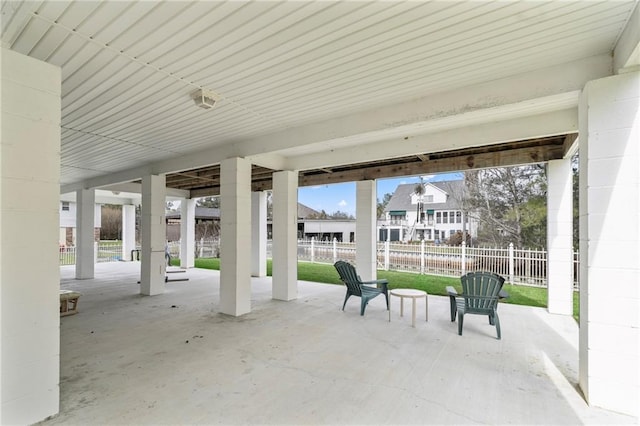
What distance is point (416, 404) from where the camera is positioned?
2.53 metres

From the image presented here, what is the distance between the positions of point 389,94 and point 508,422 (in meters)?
3.27

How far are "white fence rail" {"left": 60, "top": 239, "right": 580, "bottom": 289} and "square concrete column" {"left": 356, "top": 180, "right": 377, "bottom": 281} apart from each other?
12.2 ft

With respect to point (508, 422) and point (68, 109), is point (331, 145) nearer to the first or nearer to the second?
point (68, 109)

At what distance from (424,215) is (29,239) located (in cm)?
2359

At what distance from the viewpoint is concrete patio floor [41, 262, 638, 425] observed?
241 centimetres

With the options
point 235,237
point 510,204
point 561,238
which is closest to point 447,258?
point 561,238

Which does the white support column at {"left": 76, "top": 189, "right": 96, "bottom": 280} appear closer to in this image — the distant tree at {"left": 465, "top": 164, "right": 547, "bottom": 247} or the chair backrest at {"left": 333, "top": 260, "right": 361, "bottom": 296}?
the chair backrest at {"left": 333, "top": 260, "right": 361, "bottom": 296}

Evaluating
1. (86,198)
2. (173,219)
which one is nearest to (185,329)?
(86,198)

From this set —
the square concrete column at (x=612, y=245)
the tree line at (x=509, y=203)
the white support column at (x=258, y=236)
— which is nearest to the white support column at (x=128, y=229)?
the white support column at (x=258, y=236)

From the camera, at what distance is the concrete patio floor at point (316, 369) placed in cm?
241

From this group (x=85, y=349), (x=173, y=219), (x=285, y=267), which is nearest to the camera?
(x=85, y=349)

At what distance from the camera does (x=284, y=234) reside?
21.4 feet

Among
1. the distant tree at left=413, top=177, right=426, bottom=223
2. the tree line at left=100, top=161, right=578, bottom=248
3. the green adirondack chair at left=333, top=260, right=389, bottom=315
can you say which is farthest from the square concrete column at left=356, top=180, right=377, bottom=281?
the distant tree at left=413, top=177, right=426, bottom=223

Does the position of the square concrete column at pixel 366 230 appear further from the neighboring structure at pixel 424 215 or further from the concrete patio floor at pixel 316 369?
the neighboring structure at pixel 424 215
